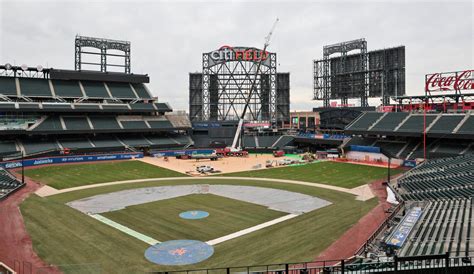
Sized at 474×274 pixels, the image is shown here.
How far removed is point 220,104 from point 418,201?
79.2 meters

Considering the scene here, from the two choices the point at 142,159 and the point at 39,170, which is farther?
the point at 142,159

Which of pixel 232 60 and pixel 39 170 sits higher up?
pixel 232 60

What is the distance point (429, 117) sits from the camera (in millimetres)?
66500

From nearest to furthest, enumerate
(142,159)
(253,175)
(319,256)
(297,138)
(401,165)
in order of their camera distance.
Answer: (319,256) → (253,175) → (401,165) → (142,159) → (297,138)

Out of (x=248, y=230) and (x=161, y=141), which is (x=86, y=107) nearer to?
(x=161, y=141)

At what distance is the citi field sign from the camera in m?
98.9

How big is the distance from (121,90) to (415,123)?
72.7 meters

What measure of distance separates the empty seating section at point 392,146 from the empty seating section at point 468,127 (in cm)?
1069

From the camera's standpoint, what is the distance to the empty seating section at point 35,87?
78012mm

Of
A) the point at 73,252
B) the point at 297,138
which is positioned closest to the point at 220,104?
the point at 297,138

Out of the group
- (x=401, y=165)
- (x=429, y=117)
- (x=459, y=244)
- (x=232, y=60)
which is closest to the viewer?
(x=459, y=244)

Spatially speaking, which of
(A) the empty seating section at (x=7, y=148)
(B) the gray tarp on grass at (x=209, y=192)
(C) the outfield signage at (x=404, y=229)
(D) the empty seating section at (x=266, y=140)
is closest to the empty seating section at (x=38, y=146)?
(A) the empty seating section at (x=7, y=148)

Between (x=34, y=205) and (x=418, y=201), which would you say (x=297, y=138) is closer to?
(x=418, y=201)

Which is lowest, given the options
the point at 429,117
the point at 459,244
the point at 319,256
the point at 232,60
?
Answer: the point at 319,256
